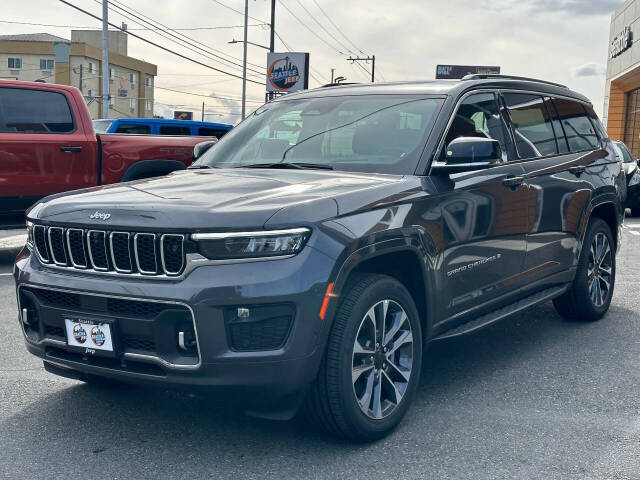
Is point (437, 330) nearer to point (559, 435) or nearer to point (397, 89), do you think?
point (559, 435)

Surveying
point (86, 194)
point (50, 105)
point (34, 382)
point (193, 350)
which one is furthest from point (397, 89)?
point (50, 105)

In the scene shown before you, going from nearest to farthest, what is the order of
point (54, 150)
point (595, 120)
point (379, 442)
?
point (379, 442) → point (595, 120) → point (54, 150)

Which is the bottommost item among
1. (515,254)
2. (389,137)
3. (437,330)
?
(437,330)

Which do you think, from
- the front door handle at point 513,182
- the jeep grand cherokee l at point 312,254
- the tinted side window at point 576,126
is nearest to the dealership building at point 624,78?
the tinted side window at point 576,126

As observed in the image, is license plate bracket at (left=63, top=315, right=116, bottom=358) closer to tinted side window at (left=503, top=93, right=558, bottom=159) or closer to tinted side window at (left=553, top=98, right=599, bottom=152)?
tinted side window at (left=503, top=93, right=558, bottom=159)

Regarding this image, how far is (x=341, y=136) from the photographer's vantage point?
4.88 metres

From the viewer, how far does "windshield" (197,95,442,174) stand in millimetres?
4652

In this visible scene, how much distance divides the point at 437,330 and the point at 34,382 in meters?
2.38

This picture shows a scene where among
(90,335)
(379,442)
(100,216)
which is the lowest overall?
(379,442)

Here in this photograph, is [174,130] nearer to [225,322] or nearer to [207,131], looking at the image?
[207,131]

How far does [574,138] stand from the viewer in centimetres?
643

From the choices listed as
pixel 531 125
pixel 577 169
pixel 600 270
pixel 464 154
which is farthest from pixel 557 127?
pixel 464 154

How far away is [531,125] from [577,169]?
26.3 inches

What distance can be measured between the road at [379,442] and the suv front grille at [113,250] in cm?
62
